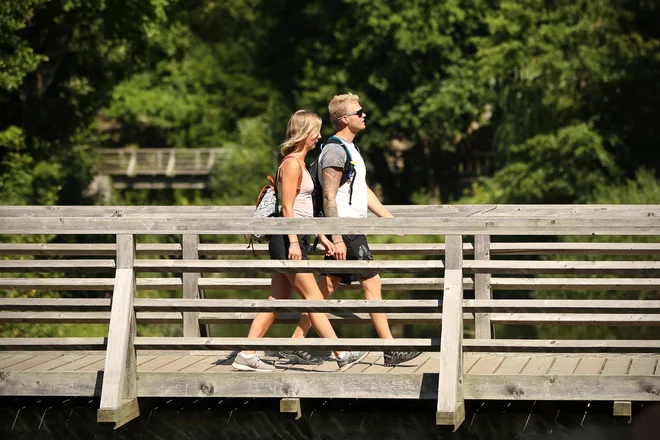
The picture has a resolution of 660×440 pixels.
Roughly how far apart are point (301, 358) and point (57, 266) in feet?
6.67

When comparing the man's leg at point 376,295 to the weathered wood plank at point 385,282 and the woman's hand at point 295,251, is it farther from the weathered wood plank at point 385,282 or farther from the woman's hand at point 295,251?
the weathered wood plank at point 385,282

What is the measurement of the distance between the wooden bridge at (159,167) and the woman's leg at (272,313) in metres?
52.0

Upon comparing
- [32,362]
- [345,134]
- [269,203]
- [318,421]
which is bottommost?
[318,421]

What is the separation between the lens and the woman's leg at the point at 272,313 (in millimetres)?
9602

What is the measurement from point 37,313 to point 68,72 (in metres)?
21.6

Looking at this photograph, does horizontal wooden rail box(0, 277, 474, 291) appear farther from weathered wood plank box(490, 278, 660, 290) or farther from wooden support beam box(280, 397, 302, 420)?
wooden support beam box(280, 397, 302, 420)

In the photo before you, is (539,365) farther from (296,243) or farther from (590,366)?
(296,243)

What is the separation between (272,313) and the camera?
959 centimetres

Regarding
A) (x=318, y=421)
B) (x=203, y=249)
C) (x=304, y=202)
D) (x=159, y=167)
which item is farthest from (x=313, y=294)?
(x=159, y=167)

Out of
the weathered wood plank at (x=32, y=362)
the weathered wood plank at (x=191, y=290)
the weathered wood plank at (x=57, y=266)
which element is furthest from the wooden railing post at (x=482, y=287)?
the weathered wood plank at (x=32, y=362)

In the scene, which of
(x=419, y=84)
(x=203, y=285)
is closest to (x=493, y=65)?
(x=419, y=84)

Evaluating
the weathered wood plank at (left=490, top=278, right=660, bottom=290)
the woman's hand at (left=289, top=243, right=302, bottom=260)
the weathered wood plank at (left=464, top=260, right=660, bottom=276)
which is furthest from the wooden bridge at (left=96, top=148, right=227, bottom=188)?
the weathered wood plank at (left=464, top=260, right=660, bottom=276)

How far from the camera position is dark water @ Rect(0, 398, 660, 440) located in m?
9.30

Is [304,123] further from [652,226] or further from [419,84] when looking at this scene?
[419,84]
